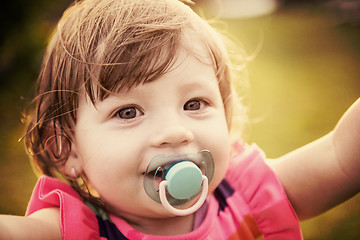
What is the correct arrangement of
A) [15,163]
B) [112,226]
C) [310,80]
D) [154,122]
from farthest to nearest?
[310,80] → [15,163] → [112,226] → [154,122]

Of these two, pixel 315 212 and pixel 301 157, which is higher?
pixel 301 157

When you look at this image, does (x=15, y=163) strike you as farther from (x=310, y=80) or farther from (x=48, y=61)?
(x=310, y=80)

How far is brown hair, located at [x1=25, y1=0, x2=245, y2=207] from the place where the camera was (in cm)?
72

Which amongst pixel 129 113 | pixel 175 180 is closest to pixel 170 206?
pixel 175 180

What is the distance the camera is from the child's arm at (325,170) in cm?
79

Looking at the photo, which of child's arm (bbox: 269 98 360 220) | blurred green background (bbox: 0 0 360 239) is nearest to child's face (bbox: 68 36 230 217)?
child's arm (bbox: 269 98 360 220)

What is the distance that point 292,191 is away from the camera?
0.88 metres

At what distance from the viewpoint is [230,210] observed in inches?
35.3

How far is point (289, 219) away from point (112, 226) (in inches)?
14.3

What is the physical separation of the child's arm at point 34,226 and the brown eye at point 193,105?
31cm

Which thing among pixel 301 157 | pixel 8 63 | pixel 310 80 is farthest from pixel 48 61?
pixel 310 80

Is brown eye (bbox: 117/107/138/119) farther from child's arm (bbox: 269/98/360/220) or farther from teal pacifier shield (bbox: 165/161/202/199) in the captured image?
child's arm (bbox: 269/98/360/220)

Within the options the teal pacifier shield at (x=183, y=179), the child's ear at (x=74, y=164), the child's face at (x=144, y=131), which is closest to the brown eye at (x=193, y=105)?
the child's face at (x=144, y=131)

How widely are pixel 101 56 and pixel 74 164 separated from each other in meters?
0.23
